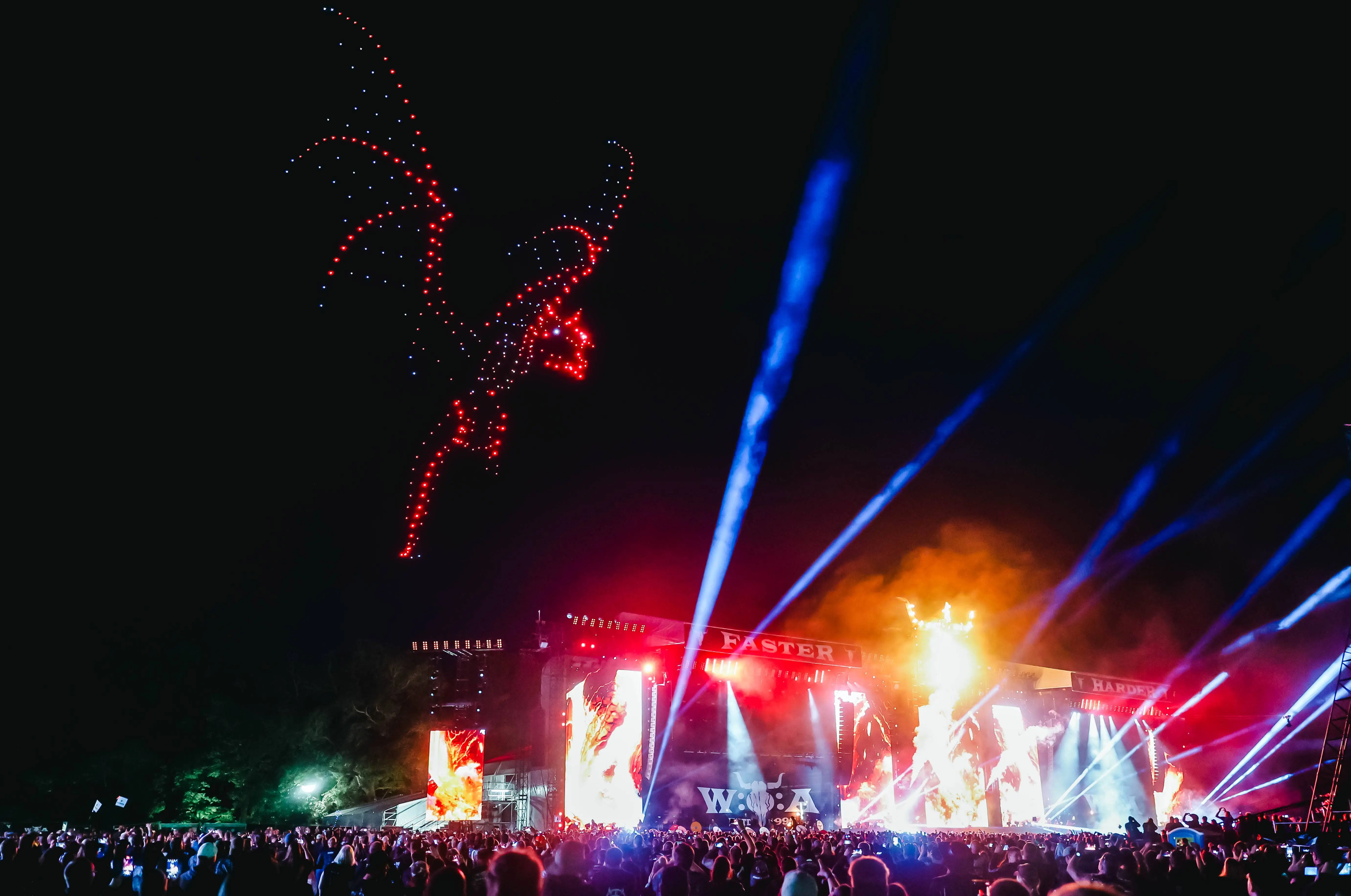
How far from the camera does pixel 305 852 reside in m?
11.7

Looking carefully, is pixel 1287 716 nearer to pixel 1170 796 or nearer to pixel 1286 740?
pixel 1286 740

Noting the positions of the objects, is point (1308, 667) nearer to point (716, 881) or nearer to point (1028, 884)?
point (1028, 884)

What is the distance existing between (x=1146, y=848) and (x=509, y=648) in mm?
27204

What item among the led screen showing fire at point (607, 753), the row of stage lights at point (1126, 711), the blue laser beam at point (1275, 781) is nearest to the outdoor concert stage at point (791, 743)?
the led screen showing fire at point (607, 753)

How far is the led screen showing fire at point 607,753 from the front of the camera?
2783 centimetres

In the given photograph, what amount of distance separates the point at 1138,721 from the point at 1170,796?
10.6 feet

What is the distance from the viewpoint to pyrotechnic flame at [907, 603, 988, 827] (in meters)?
32.7

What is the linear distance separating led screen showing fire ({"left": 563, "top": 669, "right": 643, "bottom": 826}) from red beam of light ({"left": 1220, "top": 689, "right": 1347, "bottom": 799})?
24.1 m

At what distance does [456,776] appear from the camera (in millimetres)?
33156

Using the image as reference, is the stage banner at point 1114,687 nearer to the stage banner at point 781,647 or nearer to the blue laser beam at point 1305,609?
the blue laser beam at point 1305,609

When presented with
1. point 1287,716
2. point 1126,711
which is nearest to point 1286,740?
point 1287,716

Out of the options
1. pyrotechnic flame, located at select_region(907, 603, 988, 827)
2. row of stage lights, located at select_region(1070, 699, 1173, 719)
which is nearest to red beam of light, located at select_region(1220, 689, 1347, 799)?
row of stage lights, located at select_region(1070, 699, 1173, 719)

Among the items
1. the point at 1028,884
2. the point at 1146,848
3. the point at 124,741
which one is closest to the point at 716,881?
the point at 1028,884

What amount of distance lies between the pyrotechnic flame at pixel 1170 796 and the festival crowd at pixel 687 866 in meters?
24.0
